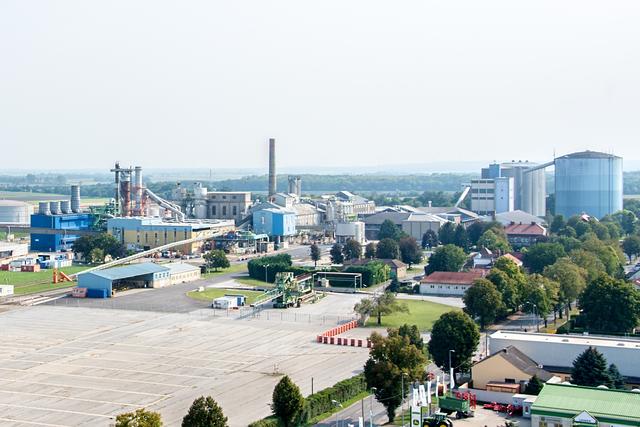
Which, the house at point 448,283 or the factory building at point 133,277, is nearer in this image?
the factory building at point 133,277

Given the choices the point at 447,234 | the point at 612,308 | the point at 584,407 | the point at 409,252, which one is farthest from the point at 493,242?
the point at 584,407

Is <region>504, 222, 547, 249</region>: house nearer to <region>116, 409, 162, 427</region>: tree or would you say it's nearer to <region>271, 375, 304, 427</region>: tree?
<region>271, 375, 304, 427</region>: tree

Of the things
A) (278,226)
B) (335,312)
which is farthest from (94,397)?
(278,226)

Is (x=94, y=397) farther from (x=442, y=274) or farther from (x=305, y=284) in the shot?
(x=442, y=274)

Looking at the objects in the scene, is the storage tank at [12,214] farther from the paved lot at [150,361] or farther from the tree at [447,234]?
the paved lot at [150,361]

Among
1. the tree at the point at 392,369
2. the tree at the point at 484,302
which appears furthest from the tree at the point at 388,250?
the tree at the point at 392,369

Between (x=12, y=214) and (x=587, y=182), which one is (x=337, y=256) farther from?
(x=12, y=214)

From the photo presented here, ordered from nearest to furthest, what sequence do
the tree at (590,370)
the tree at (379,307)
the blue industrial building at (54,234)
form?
the tree at (590,370) → the tree at (379,307) → the blue industrial building at (54,234)
